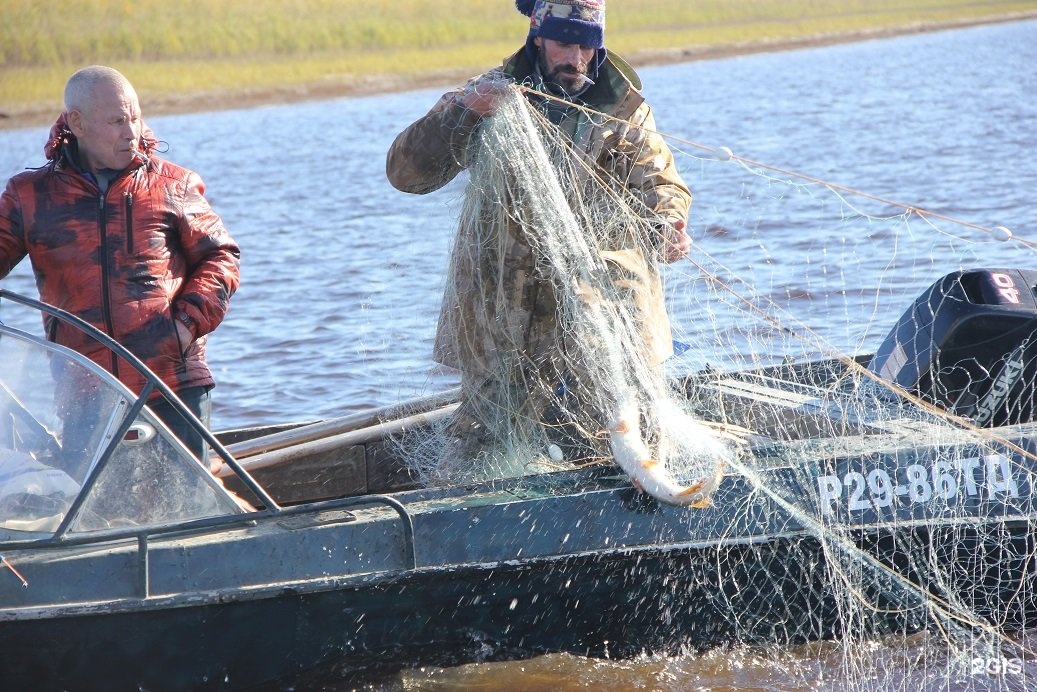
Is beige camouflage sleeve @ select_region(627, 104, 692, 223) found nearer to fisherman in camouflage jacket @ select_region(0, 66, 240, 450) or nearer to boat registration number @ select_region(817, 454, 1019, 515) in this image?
boat registration number @ select_region(817, 454, 1019, 515)

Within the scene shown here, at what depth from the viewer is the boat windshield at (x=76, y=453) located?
3805mm

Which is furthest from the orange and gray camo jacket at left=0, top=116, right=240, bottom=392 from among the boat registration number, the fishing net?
the boat registration number

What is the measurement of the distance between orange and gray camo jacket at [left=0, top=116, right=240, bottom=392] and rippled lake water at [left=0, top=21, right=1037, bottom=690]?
3.11ft

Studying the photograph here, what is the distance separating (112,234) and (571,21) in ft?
5.45

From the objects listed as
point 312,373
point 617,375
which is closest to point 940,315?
point 617,375

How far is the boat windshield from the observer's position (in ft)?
12.5

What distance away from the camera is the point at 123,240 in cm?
418

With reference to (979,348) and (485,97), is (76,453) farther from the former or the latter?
(979,348)

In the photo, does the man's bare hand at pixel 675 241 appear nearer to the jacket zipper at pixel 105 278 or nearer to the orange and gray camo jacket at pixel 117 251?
the orange and gray camo jacket at pixel 117 251

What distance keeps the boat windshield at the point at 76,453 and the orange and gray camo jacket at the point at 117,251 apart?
35 cm

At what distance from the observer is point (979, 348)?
4602mm

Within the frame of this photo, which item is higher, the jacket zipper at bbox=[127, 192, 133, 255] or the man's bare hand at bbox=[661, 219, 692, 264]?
the jacket zipper at bbox=[127, 192, 133, 255]

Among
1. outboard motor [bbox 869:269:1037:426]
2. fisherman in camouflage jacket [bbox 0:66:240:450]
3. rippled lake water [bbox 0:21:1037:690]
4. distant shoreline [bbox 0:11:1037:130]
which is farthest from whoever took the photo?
distant shoreline [bbox 0:11:1037:130]

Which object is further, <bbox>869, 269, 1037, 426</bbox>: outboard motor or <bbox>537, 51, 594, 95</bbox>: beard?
<bbox>869, 269, 1037, 426</bbox>: outboard motor
